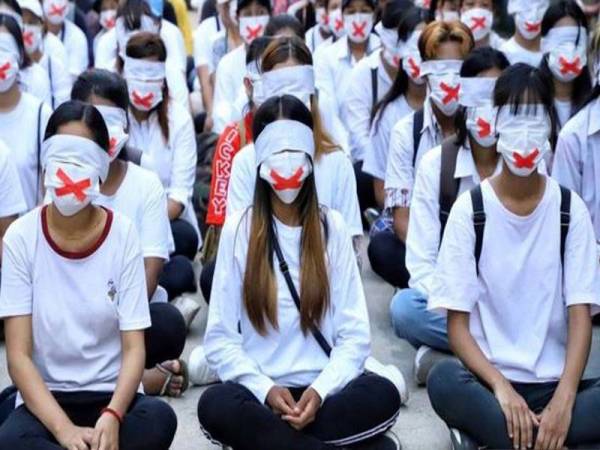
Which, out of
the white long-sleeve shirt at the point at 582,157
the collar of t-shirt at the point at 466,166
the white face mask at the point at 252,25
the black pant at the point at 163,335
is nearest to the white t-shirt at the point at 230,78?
the white face mask at the point at 252,25

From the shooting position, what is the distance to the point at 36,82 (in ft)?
25.8

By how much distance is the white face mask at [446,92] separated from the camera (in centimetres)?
641

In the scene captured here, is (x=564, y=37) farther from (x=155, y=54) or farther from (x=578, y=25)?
(x=155, y=54)

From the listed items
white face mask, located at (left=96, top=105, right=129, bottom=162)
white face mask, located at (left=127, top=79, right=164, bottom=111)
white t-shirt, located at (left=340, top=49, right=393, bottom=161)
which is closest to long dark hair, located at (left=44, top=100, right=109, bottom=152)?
white face mask, located at (left=96, top=105, right=129, bottom=162)

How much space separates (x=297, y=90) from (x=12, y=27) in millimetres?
1706

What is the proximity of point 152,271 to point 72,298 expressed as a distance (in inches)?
42.6

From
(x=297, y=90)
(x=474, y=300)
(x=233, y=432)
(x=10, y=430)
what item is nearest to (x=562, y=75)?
(x=297, y=90)

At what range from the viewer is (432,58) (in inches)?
257

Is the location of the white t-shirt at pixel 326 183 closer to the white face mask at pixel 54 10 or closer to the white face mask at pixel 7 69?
the white face mask at pixel 7 69

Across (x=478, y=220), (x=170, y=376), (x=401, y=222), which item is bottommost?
(x=170, y=376)

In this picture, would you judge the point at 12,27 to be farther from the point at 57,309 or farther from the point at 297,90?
the point at 57,309

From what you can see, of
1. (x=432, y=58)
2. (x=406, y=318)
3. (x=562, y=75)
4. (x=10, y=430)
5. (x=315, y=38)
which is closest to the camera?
(x=10, y=430)

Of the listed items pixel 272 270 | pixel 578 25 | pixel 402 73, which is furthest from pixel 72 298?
pixel 578 25

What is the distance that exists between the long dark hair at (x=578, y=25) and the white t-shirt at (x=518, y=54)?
0.84 m
